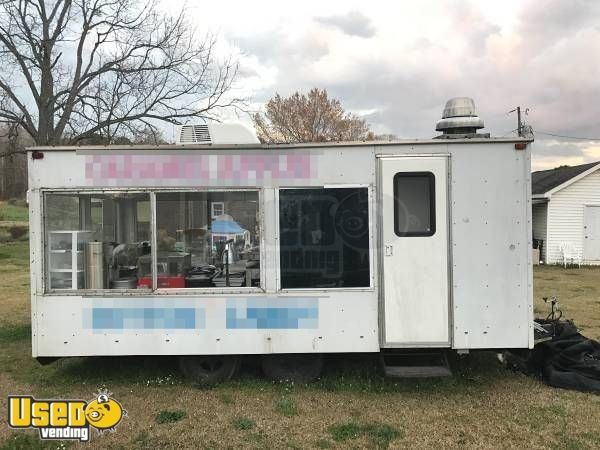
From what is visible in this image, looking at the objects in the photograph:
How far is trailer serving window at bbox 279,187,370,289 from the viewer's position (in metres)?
5.32

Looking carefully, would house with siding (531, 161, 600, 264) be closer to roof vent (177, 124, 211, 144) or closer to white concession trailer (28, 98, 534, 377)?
white concession trailer (28, 98, 534, 377)

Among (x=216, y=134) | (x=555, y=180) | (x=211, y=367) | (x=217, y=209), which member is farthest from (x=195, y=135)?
(x=555, y=180)

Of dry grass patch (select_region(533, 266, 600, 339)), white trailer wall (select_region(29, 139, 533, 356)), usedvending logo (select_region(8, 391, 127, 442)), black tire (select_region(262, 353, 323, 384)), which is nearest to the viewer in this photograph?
usedvending logo (select_region(8, 391, 127, 442))

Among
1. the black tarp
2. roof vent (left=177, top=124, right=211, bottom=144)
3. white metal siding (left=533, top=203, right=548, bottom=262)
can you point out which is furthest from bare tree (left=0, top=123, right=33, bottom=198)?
white metal siding (left=533, top=203, right=548, bottom=262)

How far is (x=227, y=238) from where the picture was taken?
555cm

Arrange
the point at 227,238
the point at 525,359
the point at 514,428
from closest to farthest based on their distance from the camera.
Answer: the point at 514,428 < the point at 227,238 < the point at 525,359

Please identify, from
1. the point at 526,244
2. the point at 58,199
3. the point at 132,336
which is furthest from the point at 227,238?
the point at 526,244

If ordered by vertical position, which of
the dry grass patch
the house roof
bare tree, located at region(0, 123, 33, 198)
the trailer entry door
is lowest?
the dry grass patch

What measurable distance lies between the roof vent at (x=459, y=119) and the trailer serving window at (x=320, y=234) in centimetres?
120

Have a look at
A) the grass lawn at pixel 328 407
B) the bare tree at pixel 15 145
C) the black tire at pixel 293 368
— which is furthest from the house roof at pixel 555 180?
the bare tree at pixel 15 145

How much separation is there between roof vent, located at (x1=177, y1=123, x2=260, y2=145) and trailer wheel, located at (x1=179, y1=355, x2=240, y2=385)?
2.36 meters

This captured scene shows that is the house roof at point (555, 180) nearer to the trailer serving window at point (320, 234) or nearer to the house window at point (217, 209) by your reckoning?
the trailer serving window at point (320, 234)

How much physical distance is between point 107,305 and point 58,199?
1239 millimetres

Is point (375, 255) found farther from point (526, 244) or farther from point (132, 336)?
point (132, 336)
